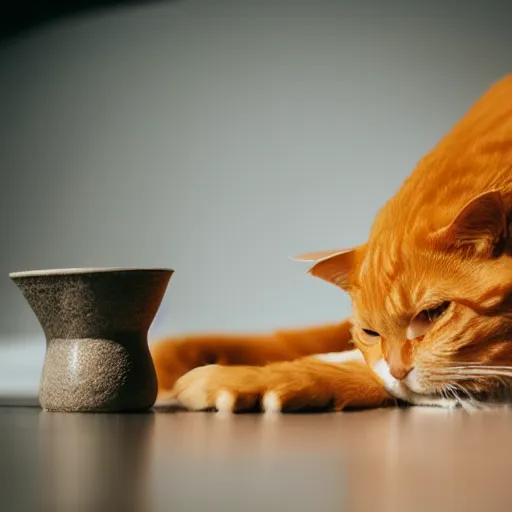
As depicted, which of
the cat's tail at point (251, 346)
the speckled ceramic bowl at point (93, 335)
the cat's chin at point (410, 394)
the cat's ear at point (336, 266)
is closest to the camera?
the speckled ceramic bowl at point (93, 335)

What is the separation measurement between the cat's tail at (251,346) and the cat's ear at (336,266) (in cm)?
23

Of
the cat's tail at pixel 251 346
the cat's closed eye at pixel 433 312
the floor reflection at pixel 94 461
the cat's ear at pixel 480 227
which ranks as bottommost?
the floor reflection at pixel 94 461

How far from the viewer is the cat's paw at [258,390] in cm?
117

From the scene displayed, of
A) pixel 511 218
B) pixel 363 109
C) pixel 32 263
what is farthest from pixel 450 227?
pixel 32 263

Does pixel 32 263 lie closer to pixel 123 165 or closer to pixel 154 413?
pixel 123 165

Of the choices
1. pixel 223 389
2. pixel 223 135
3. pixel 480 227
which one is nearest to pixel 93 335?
pixel 223 389

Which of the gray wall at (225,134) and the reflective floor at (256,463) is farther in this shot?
the gray wall at (225,134)

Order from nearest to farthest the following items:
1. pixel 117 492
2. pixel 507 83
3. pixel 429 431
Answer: pixel 117 492, pixel 429 431, pixel 507 83

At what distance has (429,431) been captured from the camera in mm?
982

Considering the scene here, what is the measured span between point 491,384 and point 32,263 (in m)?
1.19

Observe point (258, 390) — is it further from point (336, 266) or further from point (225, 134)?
point (225, 134)

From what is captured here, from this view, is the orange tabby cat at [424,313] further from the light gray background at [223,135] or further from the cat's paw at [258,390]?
the light gray background at [223,135]

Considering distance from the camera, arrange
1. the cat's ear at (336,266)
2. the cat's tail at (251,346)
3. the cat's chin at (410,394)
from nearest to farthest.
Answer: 1. the cat's chin at (410,394)
2. the cat's ear at (336,266)
3. the cat's tail at (251,346)

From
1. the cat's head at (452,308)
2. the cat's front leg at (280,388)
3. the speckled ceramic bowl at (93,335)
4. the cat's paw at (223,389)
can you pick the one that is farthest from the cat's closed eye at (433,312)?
the speckled ceramic bowl at (93,335)
